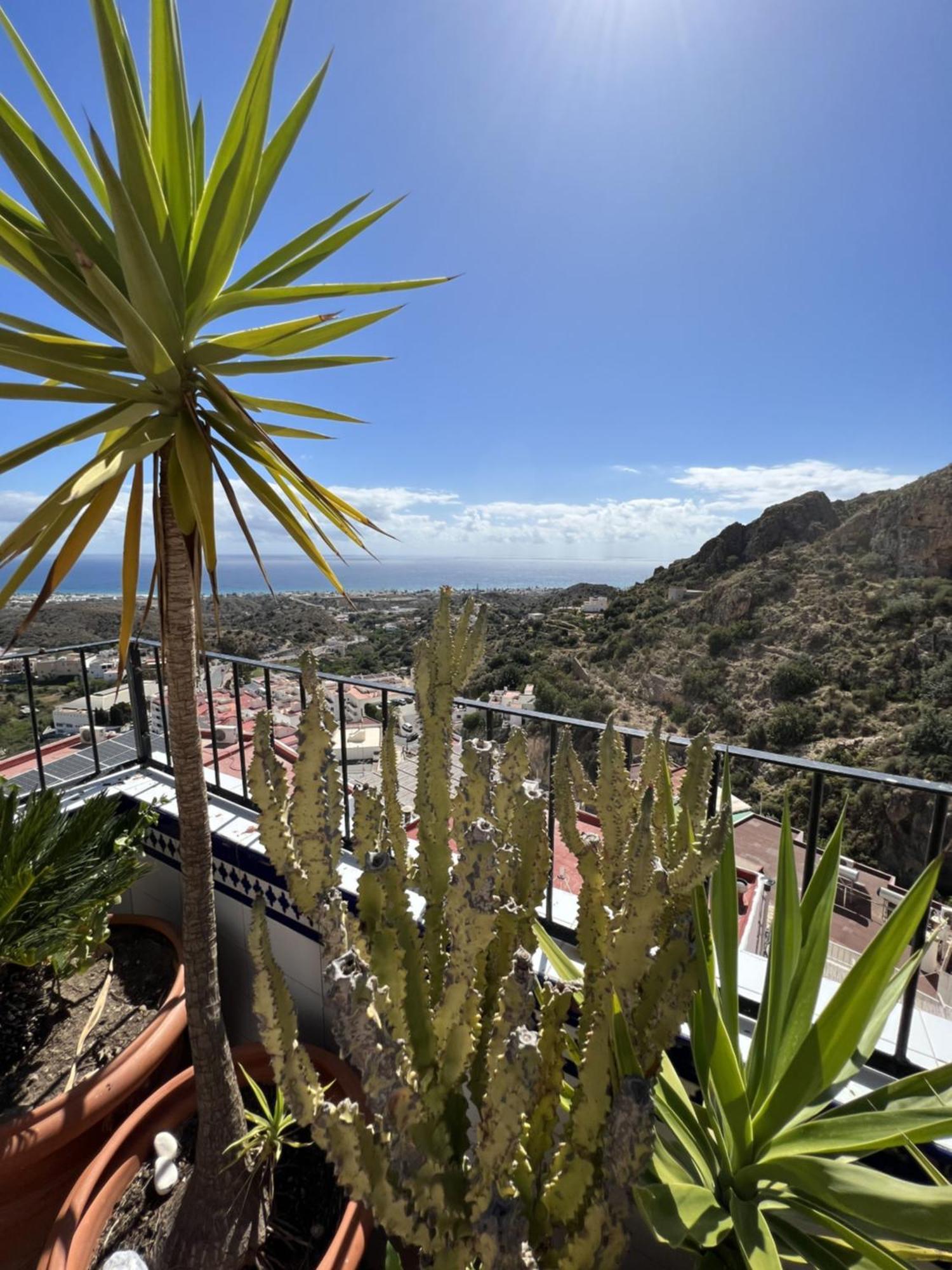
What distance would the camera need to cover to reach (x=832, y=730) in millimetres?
16500

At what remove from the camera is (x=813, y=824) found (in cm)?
153

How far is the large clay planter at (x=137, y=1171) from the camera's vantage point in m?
1.32

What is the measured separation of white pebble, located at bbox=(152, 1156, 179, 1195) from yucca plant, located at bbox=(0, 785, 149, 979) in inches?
25.2

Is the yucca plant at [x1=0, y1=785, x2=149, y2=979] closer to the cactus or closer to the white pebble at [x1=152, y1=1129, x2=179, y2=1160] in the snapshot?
the white pebble at [x1=152, y1=1129, x2=179, y2=1160]

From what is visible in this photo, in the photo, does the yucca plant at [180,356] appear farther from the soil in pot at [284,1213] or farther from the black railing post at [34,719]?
the black railing post at [34,719]

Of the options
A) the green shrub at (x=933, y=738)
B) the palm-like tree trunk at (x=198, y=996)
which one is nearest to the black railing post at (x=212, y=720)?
the palm-like tree trunk at (x=198, y=996)

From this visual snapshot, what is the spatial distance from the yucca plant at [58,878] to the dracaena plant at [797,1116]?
1.76 m

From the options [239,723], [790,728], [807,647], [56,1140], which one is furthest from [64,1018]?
[807,647]

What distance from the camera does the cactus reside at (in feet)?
2.95

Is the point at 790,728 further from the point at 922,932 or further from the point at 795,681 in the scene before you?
the point at 922,932

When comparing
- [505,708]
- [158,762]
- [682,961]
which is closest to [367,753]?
[505,708]

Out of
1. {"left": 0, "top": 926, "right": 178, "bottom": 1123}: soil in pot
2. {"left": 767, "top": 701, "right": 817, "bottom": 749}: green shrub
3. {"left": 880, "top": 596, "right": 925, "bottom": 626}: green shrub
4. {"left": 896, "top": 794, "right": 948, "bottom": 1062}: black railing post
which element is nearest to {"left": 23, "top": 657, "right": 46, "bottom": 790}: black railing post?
{"left": 0, "top": 926, "right": 178, "bottom": 1123}: soil in pot

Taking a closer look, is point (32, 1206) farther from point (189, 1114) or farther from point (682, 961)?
point (682, 961)

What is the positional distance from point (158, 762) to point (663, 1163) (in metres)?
3.00
